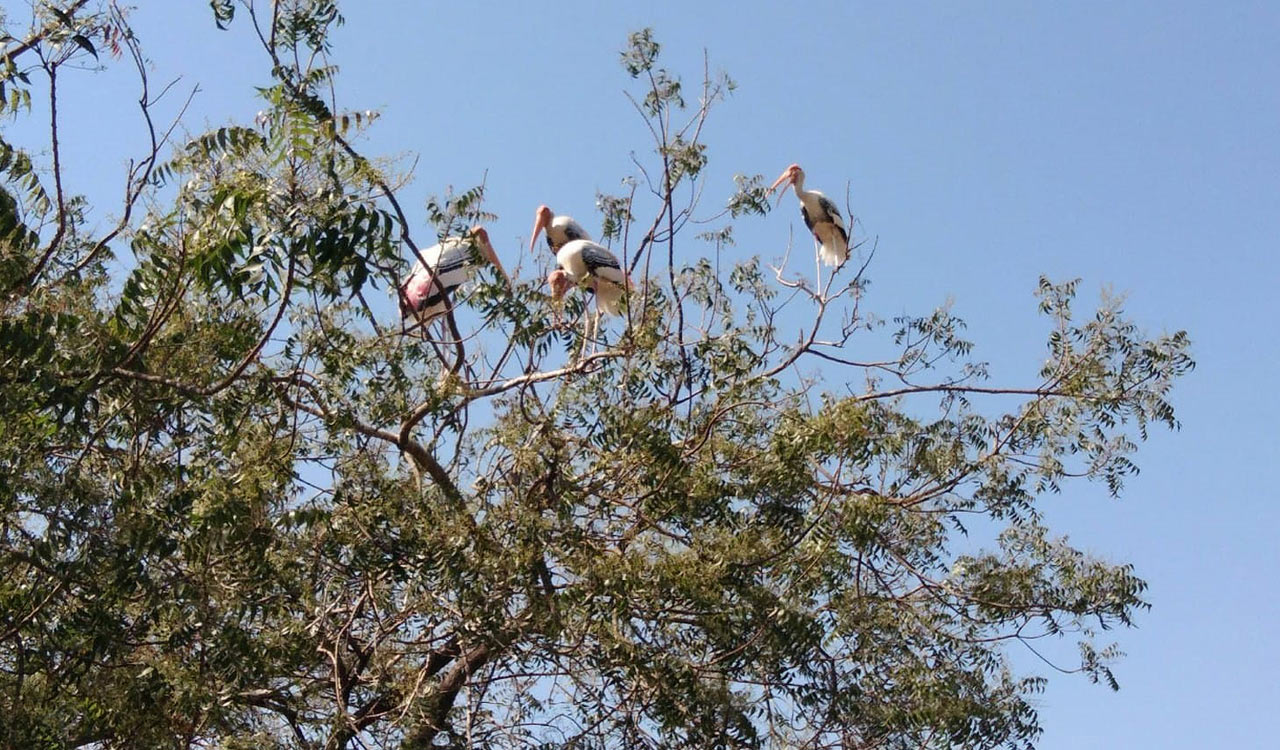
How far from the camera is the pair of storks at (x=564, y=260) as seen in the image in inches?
225

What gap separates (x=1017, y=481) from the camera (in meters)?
6.78

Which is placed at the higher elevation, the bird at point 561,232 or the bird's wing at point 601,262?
the bird at point 561,232

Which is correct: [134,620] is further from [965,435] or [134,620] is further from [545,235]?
[545,235]

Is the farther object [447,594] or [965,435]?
[965,435]

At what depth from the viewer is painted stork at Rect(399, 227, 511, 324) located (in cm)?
539

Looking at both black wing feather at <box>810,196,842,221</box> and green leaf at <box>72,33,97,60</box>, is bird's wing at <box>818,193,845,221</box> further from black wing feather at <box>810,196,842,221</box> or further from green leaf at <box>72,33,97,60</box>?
green leaf at <box>72,33,97,60</box>

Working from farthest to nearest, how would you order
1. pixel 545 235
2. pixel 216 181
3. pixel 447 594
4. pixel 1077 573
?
pixel 545 235 → pixel 1077 573 → pixel 447 594 → pixel 216 181

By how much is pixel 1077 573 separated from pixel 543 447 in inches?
97.9

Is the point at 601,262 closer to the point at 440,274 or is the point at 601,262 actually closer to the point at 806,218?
the point at 440,274

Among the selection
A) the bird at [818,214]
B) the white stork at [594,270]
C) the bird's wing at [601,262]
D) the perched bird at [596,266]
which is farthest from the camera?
the bird at [818,214]

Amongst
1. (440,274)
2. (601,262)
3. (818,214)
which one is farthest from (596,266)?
(818,214)

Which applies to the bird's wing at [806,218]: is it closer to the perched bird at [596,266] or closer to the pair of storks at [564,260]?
the pair of storks at [564,260]

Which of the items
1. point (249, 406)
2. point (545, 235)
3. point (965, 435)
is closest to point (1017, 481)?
point (965, 435)

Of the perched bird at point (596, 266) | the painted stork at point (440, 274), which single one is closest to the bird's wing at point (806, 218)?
the perched bird at point (596, 266)
